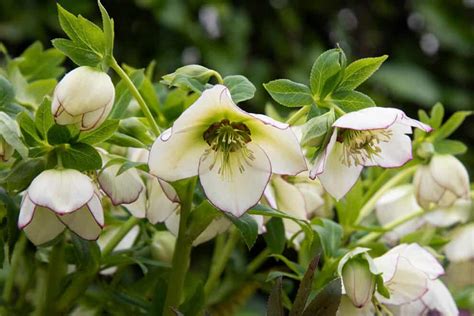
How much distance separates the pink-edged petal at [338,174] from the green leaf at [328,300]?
0.06 m

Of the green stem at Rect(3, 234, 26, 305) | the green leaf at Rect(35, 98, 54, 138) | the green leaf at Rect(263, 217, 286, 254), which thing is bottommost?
the green stem at Rect(3, 234, 26, 305)

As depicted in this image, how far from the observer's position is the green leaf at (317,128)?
18.5 inches

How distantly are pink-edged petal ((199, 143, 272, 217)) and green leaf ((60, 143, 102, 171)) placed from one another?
68 millimetres

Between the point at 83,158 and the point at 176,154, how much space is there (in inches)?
2.6

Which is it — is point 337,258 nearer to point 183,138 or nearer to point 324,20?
point 183,138

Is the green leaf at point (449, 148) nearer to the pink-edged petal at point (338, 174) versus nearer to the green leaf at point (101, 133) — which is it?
the pink-edged petal at point (338, 174)

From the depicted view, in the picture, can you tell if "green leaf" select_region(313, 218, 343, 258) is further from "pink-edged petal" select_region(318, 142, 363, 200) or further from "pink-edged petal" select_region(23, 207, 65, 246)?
"pink-edged petal" select_region(23, 207, 65, 246)

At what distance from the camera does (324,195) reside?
2.23ft

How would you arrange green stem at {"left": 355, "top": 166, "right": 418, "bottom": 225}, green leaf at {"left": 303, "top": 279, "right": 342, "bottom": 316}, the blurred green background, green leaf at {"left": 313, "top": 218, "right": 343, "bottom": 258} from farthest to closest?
the blurred green background < green stem at {"left": 355, "top": 166, "right": 418, "bottom": 225} < green leaf at {"left": 313, "top": 218, "right": 343, "bottom": 258} < green leaf at {"left": 303, "top": 279, "right": 342, "bottom": 316}

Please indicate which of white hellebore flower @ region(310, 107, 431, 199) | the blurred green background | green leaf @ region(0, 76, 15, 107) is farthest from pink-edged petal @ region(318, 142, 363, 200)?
the blurred green background

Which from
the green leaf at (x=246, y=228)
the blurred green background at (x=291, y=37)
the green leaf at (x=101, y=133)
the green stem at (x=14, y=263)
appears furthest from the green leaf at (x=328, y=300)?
the blurred green background at (x=291, y=37)

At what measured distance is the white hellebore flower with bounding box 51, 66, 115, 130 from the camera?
458mm

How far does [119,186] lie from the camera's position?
1.63ft

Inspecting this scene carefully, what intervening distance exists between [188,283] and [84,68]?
275 millimetres
